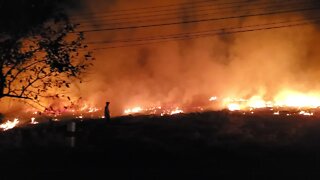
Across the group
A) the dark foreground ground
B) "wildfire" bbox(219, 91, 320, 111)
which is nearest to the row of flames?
"wildfire" bbox(219, 91, 320, 111)

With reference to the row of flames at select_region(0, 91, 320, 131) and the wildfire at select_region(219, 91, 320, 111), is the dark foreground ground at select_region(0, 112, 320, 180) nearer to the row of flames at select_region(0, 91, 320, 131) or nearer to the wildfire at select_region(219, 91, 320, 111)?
the row of flames at select_region(0, 91, 320, 131)

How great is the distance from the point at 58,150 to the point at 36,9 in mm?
5692

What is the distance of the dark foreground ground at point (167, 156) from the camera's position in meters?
11.4

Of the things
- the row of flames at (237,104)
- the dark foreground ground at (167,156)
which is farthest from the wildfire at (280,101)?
the dark foreground ground at (167,156)

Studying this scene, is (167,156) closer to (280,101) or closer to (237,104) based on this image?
(237,104)

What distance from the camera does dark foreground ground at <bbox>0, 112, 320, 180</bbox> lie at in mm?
11367

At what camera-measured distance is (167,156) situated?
46.2 ft

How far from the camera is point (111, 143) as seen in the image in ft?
55.4

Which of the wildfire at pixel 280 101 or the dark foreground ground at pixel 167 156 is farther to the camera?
the wildfire at pixel 280 101

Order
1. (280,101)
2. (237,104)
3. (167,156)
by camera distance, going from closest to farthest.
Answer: (167,156)
(280,101)
(237,104)

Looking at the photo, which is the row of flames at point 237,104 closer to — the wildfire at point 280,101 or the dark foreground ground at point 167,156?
the wildfire at point 280,101

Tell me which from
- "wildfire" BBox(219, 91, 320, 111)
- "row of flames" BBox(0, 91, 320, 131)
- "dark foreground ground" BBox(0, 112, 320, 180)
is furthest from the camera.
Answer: "wildfire" BBox(219, 91, 320, 111)

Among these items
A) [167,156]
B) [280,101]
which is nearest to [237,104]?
[280,101]

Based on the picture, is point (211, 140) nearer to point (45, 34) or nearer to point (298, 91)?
point (45, 34)
